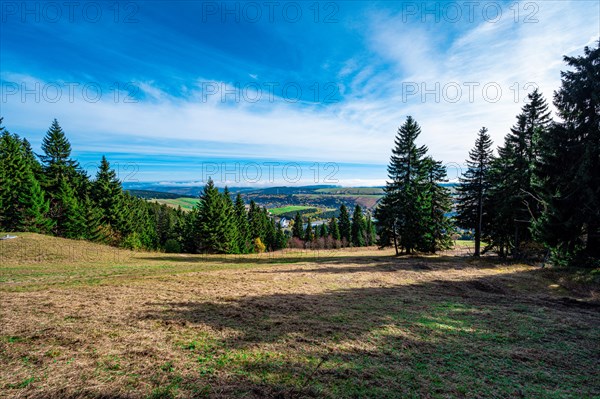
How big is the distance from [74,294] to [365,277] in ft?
51.3

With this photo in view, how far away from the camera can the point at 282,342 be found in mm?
6672

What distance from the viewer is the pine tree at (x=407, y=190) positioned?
29.0 m

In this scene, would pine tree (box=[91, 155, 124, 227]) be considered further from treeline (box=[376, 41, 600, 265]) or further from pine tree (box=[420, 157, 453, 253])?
pine tree (box=[420, 157, 453, 253])

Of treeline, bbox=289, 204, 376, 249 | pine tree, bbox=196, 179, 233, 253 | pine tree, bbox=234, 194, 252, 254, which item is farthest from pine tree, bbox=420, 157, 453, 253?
treeline, bbox=289, 204, 376, 249

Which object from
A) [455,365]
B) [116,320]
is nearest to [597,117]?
[455,365]

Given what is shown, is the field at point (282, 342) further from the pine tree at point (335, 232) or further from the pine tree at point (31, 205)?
the pine tree at point (335, 232)

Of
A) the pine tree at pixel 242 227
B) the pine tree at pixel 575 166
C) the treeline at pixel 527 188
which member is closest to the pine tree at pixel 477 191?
the treeline at pixel 527 188

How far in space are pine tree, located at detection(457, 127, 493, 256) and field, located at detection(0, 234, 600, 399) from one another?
17827 millimetres

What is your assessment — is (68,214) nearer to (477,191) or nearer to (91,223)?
(91,223)

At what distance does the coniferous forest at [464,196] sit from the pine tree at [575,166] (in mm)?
51

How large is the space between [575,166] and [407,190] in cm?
1447

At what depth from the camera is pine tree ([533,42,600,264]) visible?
48.0 ft

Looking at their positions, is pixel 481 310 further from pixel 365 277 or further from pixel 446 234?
pixel 446 234

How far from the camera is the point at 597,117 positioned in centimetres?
1507
